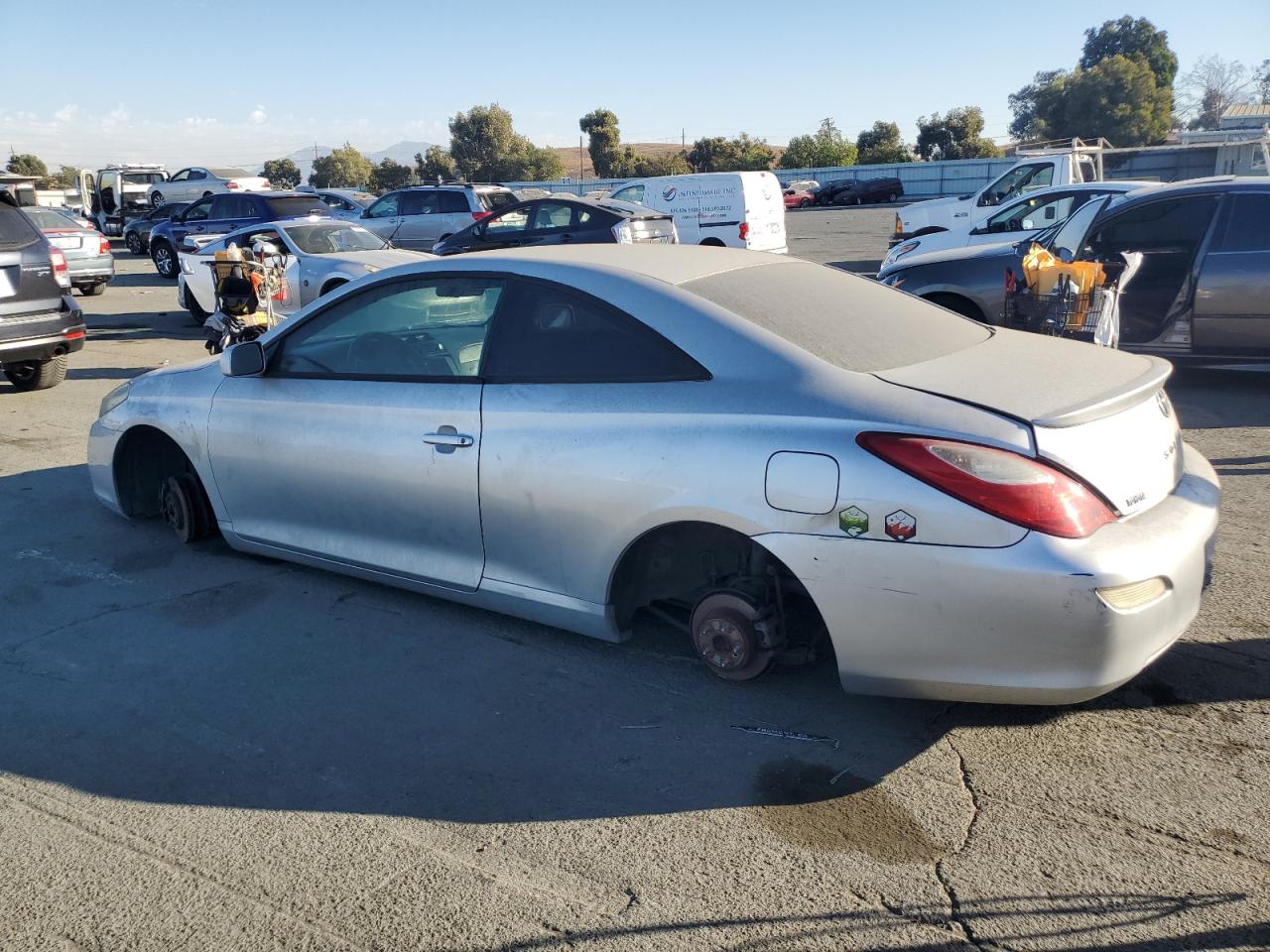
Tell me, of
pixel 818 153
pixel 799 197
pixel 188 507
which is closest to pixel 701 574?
pixel 188 507

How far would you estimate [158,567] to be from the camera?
5410mm

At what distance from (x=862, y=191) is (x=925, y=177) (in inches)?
143

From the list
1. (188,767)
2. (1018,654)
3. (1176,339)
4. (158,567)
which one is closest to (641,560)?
(1018,654)

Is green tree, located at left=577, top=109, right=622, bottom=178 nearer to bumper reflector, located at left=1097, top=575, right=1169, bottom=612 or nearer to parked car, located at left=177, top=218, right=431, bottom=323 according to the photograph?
parked car, located at left=177, top=218, right=431, bottom=323

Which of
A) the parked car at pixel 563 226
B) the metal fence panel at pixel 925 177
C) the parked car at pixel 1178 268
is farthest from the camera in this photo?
the metal fence panel at pixel 925 177

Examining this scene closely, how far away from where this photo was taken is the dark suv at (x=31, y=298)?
924 cm

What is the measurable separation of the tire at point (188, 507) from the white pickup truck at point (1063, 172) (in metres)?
10.8

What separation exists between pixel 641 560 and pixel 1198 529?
6.29ft

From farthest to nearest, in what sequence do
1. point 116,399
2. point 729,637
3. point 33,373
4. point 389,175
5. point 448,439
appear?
1. point 389,175
2. point 33,373
3. point 116,399
4. point 448,439
5. point 729,637

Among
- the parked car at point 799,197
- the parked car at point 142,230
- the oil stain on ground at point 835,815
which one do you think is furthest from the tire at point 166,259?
the parked car at point 799,197

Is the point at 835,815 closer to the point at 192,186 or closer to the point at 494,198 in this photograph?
the point at 494,198

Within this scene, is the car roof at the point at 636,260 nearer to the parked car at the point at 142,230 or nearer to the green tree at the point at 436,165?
the parked car at the point at 142,230

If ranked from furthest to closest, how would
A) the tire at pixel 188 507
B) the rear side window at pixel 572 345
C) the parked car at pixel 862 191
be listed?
the parked car at pixel 862 191
the tire at pixel 188 507
the rear side window at pixel 572 345

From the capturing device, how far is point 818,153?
205 feet
